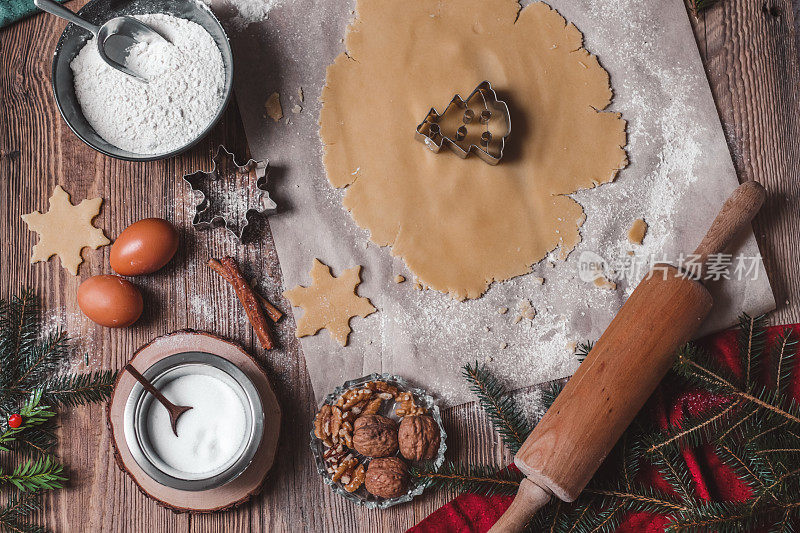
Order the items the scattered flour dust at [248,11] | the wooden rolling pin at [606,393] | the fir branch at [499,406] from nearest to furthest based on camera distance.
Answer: the wooden rolling pin at [606,393] → the fir branch at [499,406] → the scattered flour dust at [248,11]

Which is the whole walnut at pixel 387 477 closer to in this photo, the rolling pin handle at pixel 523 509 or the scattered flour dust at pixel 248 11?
the rolling pin handle at pixel 523 509

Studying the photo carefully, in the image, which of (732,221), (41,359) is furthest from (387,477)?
(732,221)

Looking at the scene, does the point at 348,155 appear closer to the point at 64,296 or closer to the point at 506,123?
the point at 506,123

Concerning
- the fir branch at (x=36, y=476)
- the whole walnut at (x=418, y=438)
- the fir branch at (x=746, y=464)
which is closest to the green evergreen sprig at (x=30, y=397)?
the fir branch at (x=36, y=476)

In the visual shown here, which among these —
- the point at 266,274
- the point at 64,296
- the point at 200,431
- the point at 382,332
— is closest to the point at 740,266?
the point at 382,332

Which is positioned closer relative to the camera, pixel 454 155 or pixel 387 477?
pixel 387 477

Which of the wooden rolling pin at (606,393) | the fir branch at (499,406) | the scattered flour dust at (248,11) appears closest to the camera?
the wooden rolling pin at (606,393)

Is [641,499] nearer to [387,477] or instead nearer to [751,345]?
[751,345]
